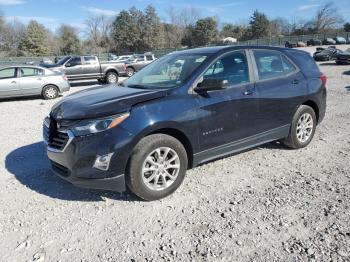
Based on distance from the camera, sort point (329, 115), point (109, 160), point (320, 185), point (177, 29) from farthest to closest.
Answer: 1. point (177, 29)
2. point (329, 115)
3. point (320, 185)
4. point (109, 160)

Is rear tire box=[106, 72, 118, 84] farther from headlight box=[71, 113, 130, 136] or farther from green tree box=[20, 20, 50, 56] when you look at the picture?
green tree box=[20, 20, 50, 56]

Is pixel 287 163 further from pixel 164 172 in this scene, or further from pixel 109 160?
pixel 109 160

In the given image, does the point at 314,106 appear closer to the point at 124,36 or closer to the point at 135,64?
the point at 135,64

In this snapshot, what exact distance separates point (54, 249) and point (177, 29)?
9006 centimetres

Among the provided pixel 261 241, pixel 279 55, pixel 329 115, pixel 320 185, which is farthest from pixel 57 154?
pixel 329 115

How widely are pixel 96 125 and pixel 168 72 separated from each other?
159cm

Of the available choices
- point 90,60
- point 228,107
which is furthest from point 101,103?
point 90,60

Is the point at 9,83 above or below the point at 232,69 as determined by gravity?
below

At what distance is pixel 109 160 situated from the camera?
12.4 feet

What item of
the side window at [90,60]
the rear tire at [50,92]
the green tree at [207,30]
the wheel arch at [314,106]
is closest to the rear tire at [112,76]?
the side window at [90,60]

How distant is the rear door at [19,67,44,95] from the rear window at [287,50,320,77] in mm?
10524

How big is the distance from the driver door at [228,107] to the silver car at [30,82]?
1044 cm

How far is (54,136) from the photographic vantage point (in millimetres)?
4203

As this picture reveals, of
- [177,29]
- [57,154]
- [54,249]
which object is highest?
[177,29]
